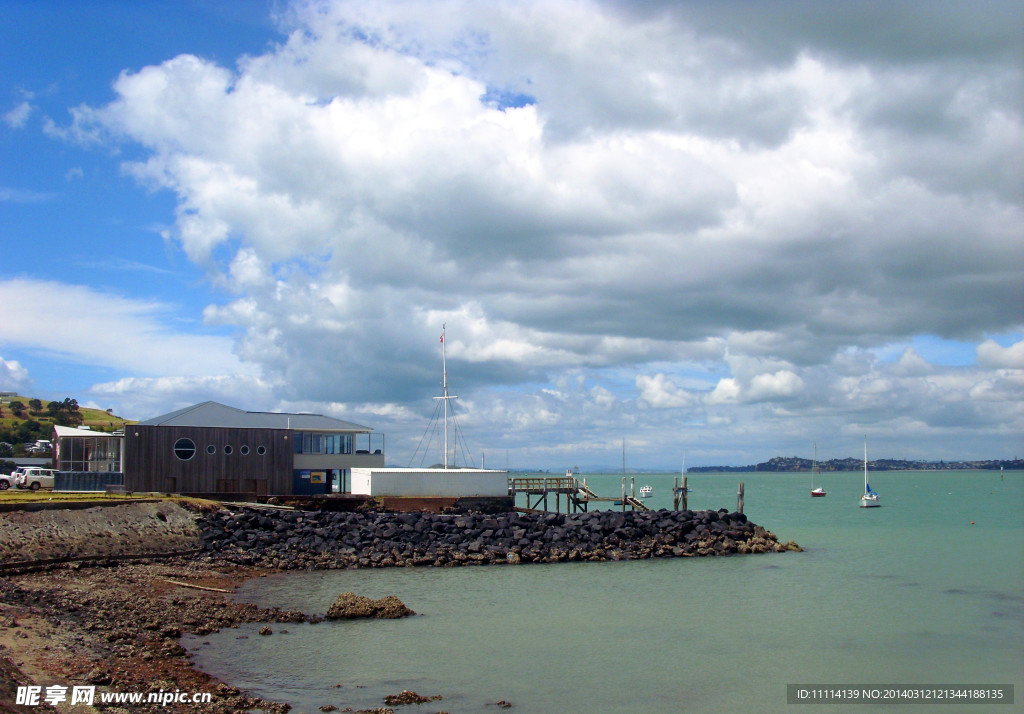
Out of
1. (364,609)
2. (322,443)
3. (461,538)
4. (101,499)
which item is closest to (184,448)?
(322,443)

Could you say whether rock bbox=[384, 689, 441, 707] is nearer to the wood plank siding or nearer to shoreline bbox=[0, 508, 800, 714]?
shoreline bbox=[0, 508, 800, 714]

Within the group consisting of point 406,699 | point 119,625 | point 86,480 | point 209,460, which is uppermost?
point 209,460

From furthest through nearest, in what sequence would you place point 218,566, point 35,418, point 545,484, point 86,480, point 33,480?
point 35,418 → point 545,484 → point 33,480 → point 86,480 → point 218,566

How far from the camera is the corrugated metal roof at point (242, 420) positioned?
45375mm

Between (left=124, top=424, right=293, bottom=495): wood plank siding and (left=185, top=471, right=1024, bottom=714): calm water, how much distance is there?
1512 centimetres

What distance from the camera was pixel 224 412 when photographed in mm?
48062

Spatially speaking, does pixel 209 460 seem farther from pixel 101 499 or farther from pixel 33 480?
pixel 33 480

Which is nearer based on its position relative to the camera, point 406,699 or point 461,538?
point 406,699

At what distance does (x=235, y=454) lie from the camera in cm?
4422

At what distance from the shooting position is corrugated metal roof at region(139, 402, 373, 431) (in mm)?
45375

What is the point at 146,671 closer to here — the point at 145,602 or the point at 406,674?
the point at 406,674

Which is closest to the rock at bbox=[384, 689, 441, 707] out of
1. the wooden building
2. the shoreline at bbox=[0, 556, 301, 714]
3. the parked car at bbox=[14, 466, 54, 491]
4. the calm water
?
the calm water

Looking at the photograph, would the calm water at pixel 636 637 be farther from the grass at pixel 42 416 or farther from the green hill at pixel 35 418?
the grass at pixel 42 416

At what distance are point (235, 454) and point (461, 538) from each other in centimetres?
1449
